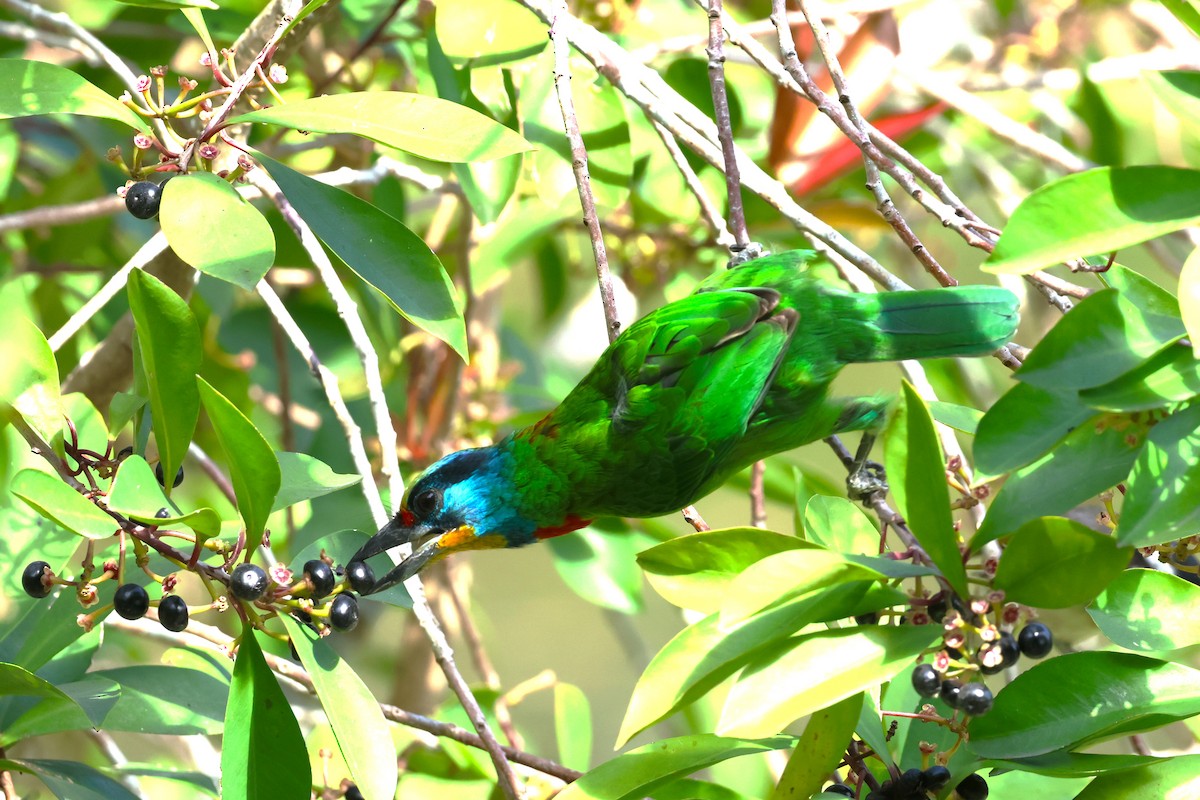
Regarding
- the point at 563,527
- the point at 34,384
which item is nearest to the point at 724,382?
the point at 563,527

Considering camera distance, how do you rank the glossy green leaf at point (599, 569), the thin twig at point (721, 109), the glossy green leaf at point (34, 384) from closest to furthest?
the glossy green leaf at point (34, 384)
the thin twig at point (721, 109)
the glossy green leaf at point (599, 569)

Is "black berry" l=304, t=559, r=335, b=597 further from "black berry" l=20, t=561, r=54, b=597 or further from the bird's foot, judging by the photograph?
the bird's foot

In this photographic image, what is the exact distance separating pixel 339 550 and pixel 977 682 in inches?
37.7

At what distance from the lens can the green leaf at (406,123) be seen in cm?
162

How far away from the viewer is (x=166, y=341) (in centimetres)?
153

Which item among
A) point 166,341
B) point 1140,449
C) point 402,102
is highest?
point 402,102

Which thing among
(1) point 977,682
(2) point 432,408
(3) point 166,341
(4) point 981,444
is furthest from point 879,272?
(2) point 432,408

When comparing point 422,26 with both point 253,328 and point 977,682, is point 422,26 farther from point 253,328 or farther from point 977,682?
point 977,682

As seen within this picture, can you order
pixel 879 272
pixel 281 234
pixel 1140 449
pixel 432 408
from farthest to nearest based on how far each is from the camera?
pixel 432 408 < pixel 281 234 < pixel 879 272 < pixel 1140 449

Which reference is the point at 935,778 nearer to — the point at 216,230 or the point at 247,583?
the point at 247,583

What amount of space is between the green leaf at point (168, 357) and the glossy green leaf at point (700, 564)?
650 millimetres

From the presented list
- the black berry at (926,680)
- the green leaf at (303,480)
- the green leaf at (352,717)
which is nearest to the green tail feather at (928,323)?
the black berry at (926,680)

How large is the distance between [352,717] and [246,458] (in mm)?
383

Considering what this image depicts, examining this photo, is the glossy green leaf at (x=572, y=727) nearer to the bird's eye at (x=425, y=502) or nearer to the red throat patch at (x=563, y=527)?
the red throat patch at (x=563, y=527)
